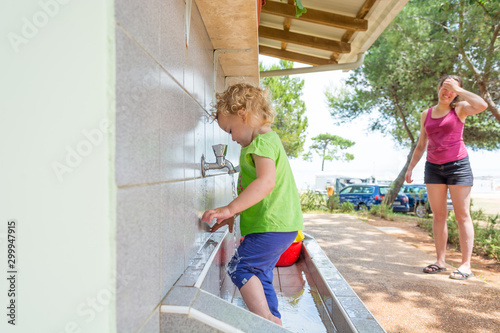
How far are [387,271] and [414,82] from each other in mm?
7837

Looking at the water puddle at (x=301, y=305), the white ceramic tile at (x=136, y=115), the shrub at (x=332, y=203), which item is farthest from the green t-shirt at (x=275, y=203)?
the shrub at (x=332, y=203)

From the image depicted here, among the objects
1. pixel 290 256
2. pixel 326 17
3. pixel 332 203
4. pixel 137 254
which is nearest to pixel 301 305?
pixel 290 256

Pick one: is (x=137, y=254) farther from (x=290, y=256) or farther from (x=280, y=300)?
(x=290, y=256)

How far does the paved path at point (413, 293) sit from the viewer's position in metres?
2.30

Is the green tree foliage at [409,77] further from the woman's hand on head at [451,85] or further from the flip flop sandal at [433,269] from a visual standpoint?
the flip flop sandal at [433,269]

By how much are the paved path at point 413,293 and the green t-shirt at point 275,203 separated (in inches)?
44.3

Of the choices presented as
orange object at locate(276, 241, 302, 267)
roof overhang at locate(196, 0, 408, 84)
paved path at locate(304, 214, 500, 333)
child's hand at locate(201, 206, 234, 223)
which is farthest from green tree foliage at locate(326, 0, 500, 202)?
child's hand at locate(201, 206, 234, 223)

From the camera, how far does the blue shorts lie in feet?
5.51

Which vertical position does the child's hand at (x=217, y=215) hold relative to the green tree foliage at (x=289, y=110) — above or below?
below

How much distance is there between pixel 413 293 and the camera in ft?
9.29

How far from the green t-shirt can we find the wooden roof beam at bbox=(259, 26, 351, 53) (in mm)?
2850
